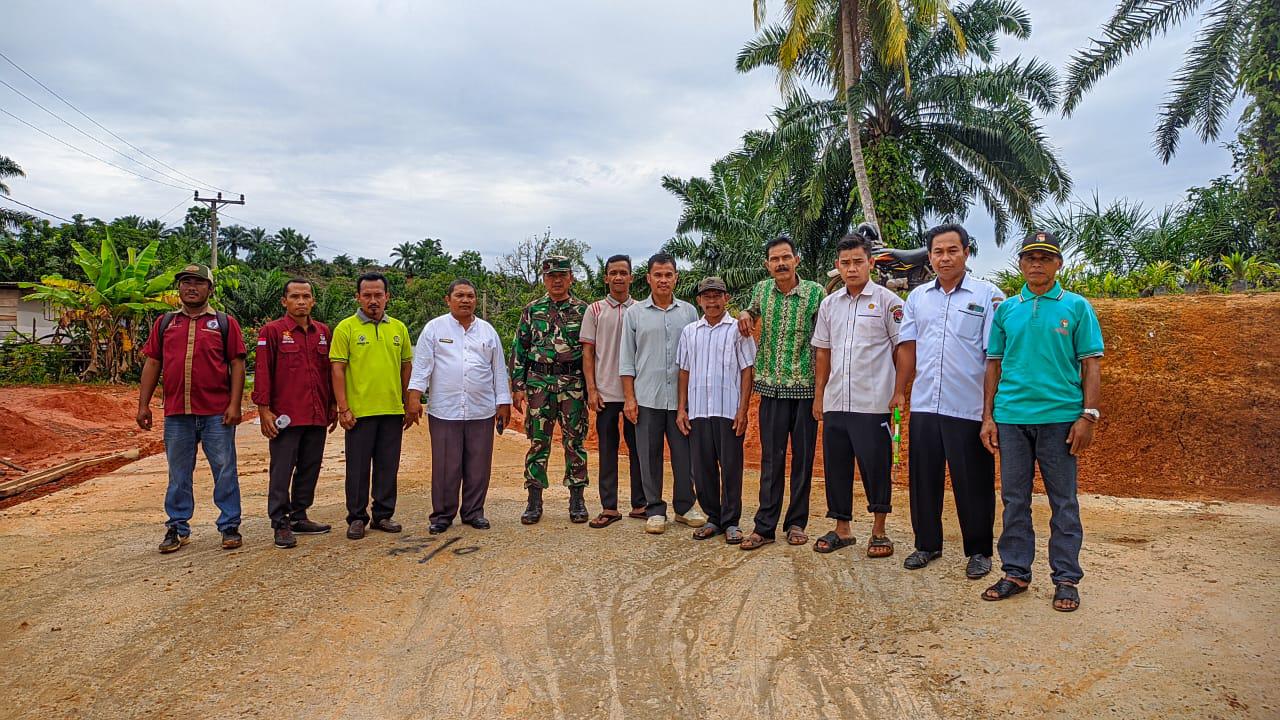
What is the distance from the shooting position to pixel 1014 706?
2.77 metres

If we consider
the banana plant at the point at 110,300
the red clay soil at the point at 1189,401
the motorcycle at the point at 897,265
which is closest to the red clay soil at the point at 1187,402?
the red clay soil at the point at 1189,401

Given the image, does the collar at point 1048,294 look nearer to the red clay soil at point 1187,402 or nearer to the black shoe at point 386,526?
the black shoe at point 386,526

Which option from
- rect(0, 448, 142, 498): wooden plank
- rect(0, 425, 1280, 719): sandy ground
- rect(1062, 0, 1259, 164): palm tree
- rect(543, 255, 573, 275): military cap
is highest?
rect(1062, 0, 1259, 164): palm tree

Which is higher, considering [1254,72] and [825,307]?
[1254,72]

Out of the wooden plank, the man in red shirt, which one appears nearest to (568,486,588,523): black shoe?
the man in red shirt

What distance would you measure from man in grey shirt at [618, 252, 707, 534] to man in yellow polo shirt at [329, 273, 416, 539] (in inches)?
62.6

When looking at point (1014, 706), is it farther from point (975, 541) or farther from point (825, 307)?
point (825, 307)

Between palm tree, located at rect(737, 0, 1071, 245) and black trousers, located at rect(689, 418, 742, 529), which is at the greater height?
palm tree, located at rect(737, 0, 1071, 245)

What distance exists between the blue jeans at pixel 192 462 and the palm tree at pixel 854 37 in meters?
12.4

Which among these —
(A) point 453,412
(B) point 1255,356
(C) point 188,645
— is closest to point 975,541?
(A) point 453,412

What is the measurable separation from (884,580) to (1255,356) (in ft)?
21.2

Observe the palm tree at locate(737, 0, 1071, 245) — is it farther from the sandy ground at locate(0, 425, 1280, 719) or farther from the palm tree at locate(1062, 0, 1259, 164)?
the sandy ground at locate(0, 425, 1280, 719)

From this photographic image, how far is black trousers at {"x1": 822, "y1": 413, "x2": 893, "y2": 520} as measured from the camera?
4.31m

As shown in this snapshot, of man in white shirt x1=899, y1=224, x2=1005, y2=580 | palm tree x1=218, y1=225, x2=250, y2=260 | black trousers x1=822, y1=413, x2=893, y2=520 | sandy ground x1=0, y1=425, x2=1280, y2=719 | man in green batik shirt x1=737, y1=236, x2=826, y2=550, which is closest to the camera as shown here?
sandy ground x1=0, y1=425, x2=1280, y2=719
